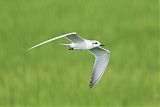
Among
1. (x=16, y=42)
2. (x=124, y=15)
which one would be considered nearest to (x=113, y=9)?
(x=124, y=15)

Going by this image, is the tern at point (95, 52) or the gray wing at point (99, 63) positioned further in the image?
the gray wing at point (99, 63)

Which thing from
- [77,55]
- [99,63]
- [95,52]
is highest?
[95,52]

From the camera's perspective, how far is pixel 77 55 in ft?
47.5

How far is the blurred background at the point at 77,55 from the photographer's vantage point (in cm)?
1176

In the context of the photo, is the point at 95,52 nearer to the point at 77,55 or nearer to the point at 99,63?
the point at 99,63

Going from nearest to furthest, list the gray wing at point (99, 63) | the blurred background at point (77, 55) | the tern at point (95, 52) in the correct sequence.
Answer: the tern at point (95, 52) < the gray wing at point (99, 63) < the blurred background at point (77, 55)

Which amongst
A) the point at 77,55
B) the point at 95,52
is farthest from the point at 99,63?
the point at 77,55

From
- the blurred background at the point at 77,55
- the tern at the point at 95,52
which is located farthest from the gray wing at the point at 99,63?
the blurred background at the point at 77,55

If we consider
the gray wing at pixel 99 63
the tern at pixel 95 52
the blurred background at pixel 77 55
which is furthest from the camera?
the blurred background at pixel 77 55

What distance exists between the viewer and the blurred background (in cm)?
1176

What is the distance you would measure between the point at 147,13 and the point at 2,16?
11.3ft

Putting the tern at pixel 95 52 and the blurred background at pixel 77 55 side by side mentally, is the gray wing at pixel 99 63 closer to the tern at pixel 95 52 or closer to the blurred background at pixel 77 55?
the tern at pixel 95 52

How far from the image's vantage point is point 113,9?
61.2ft

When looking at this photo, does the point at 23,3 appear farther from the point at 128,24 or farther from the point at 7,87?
the point at 7,87
